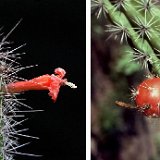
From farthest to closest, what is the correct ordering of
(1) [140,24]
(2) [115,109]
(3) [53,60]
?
1. (3) [53,60]
2. (2) [115,109]
3. (1) [140,24]

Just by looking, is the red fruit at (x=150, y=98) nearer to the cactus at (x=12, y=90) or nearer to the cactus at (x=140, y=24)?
the cactus at (x=140, y=24)

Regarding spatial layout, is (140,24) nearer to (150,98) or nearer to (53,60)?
(150,98)

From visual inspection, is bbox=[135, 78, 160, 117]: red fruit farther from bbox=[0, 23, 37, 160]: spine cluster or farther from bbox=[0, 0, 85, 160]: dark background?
bbox=[0, 23, 37, 160]: spine cluster

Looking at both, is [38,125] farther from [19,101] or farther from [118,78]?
[118,78]

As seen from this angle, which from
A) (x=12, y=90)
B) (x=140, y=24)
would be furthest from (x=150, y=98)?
(x=12, y=90)

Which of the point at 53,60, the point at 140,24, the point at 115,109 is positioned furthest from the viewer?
the point at 53,60

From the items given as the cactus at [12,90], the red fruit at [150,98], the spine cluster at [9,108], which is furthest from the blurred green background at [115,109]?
the spine cluster at [9,108]

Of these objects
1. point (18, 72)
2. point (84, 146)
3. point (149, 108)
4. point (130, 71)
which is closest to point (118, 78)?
point (130, 71)
